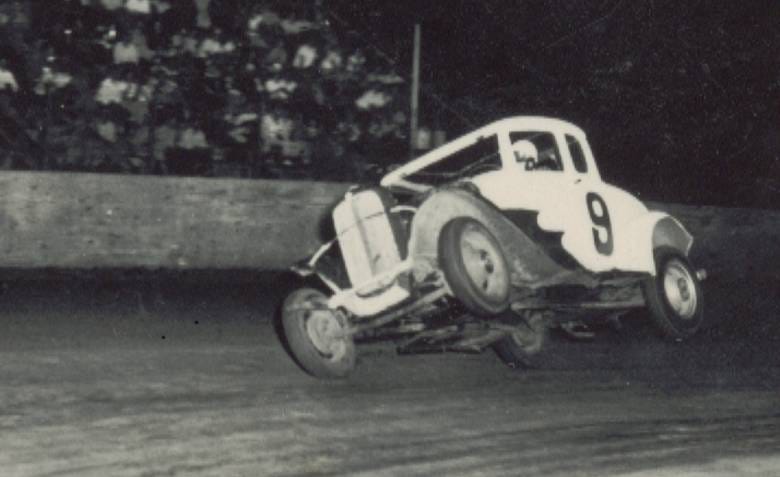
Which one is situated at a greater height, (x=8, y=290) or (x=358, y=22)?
(x=358, y=22)

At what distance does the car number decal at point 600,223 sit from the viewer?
897 cm

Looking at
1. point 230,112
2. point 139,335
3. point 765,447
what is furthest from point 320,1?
point 765,447

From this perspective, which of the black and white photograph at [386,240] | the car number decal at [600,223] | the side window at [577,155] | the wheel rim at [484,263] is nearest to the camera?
the black and white photograph at [386,240]

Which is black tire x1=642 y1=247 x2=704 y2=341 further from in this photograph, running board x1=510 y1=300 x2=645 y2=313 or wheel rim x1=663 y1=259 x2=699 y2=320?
running board x1=510 y1=300 x2=645 y2=313

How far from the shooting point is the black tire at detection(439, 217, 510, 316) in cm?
775

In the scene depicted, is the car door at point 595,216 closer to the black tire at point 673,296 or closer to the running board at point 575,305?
the running board at point 575,305

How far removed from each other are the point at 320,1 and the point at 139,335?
7691 mm

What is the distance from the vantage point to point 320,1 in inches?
647

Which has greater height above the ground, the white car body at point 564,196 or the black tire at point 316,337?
the white car body at point 564,196

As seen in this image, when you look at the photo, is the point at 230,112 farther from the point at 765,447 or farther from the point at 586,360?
the point at 765,447

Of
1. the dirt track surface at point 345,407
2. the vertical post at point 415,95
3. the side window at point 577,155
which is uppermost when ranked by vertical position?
the vertical post at point 415,95

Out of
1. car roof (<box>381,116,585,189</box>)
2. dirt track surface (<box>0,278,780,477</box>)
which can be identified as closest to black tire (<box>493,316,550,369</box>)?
dirt track surface (<box>0,278,780,477</box>)

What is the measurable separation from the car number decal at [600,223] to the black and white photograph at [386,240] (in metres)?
0.03

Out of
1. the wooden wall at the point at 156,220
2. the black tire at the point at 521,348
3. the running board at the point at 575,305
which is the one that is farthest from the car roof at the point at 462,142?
the wooden wall at the point at 156,220
